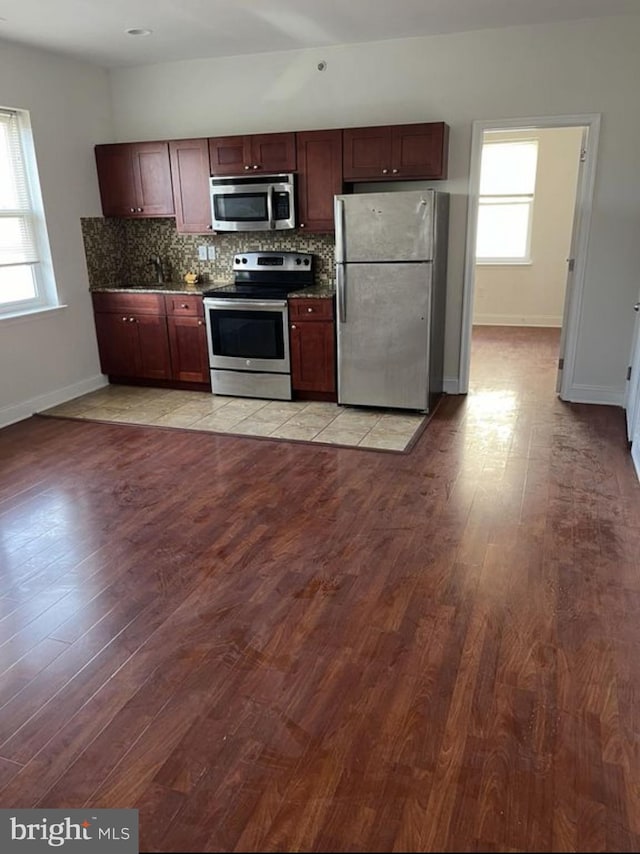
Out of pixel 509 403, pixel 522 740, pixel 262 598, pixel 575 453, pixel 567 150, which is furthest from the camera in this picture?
pixel 567 150

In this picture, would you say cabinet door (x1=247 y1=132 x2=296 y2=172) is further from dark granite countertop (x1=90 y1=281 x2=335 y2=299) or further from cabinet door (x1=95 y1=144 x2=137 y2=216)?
cabinet door (x1=95 y1=144 x2=137 y2=216)

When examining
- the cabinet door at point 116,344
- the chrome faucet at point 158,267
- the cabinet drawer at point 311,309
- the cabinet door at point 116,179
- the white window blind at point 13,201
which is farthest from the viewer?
the chrome faucet at point 158,267

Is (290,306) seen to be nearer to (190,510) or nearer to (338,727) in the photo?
(190,510)

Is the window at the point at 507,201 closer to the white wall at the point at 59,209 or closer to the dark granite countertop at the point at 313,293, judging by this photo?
the dark granite countertop at the point at 313,293

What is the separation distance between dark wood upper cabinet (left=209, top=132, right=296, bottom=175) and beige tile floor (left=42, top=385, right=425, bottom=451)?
1885mm

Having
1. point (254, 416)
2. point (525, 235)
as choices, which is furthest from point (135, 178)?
point (525, 235)

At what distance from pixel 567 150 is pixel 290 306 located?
5.11 m

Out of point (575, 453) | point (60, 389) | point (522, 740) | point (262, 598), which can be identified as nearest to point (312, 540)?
point (262, 598)

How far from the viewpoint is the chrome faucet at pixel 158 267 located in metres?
5.80

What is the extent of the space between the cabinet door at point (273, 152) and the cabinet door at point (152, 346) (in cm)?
155

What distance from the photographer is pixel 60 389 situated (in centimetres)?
529

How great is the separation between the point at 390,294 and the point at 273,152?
5.08 ft

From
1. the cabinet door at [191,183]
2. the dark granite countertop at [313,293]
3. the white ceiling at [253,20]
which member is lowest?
the dark granite countertop at [313,293]

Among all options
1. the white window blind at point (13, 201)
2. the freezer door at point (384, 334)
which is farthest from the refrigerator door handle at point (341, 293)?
the white window blind at point (13, 201)
